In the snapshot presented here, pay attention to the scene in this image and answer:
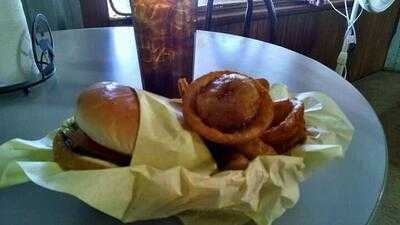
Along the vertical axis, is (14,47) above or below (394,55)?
above

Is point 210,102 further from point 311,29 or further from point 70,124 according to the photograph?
point 311,29

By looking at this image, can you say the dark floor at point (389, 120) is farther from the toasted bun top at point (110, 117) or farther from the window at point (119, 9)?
the window at point (119, 9)

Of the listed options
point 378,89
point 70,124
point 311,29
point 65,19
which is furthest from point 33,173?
point 378,89

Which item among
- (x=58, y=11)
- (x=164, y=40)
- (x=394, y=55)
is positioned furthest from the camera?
(x=394, y=55)

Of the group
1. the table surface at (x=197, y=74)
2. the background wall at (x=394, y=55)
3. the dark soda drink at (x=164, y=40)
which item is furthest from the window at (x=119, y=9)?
the background wall at (x=394, y=55)

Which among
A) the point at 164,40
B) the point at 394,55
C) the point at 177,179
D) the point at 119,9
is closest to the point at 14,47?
the point at 164,40

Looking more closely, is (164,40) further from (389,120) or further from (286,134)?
(389,120)

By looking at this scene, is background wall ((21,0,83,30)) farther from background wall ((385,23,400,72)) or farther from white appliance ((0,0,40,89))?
background wall ((385,23,400,72))

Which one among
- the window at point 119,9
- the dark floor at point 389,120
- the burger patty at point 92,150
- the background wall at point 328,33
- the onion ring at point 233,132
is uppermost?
the window at point 119,9
